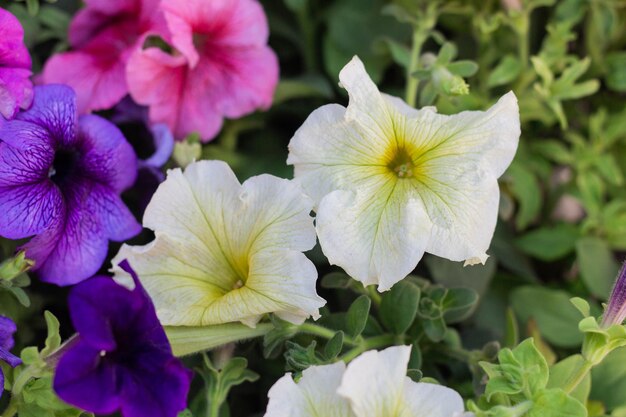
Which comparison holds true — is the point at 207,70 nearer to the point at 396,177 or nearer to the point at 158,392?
the point at 396,177

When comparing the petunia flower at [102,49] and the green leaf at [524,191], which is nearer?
the petunia flower at [102,49]

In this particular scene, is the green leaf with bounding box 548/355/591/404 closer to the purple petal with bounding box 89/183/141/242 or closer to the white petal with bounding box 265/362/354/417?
the white petal with bounding box 265/362/354/417

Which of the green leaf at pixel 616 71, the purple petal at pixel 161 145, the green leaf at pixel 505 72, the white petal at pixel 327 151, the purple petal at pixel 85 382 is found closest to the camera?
the purple petal at pixel 85 382

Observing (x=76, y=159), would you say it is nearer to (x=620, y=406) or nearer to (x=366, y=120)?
(x=366, y=120)

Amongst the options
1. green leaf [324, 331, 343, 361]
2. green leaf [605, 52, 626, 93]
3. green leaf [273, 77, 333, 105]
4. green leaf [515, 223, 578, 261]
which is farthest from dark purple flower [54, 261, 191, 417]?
green leaf [605, 52, 626, 93]

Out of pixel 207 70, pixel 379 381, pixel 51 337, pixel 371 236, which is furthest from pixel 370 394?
pixel 207 70

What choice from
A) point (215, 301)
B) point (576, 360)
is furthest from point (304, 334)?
point (576, 360)

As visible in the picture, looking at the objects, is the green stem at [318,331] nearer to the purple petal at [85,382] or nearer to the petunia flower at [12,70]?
the purple petal at [85,382]

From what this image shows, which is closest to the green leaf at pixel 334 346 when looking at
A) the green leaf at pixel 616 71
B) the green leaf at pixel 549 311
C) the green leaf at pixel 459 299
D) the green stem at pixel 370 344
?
the green stem at pixel 370 344
